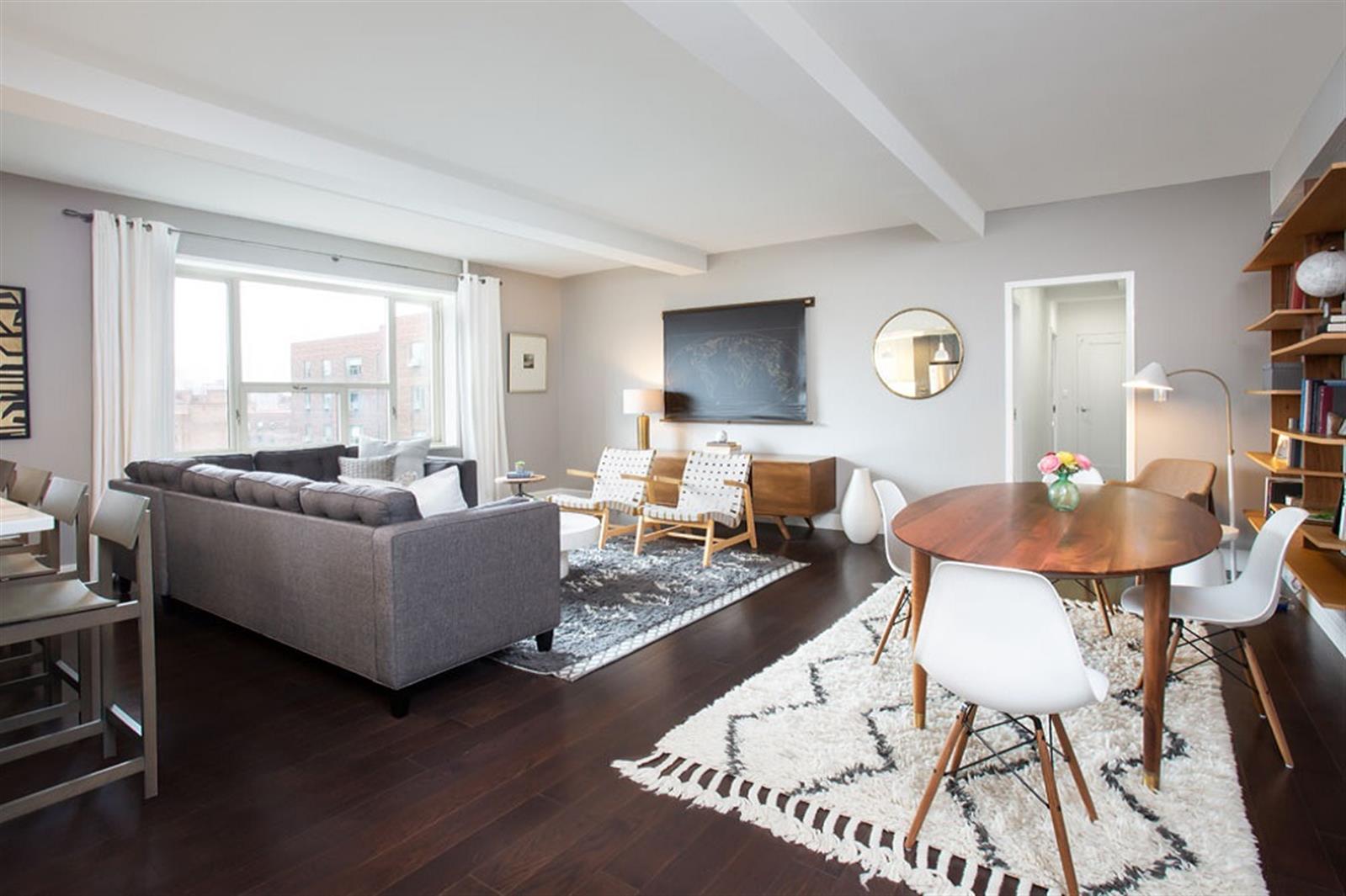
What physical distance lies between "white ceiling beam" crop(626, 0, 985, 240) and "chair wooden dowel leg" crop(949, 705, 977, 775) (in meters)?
2.16

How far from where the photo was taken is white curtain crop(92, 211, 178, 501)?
4.50 m

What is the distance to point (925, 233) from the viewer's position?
557cm

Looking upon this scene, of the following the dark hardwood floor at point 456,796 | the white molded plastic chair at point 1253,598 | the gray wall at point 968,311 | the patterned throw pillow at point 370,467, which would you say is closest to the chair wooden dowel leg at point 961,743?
the dark hardwood floor at point 456,796

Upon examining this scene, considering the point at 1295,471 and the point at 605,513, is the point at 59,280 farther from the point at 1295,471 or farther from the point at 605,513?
the point at 1295,471

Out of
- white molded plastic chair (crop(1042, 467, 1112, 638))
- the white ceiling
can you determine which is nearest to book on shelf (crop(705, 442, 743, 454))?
the white ceiling

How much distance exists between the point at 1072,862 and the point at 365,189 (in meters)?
4.32

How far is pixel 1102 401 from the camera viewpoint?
856cm

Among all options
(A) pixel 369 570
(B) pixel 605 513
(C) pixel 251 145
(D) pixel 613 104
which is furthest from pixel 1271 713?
(C) pixel 251 145

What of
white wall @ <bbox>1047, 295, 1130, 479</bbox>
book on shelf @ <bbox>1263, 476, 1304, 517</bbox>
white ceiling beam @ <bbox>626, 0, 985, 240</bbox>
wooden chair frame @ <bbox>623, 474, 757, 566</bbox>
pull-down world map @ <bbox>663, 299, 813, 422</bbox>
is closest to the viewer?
white ceiling beam @ <bbox>626, 0, 985, 240</bbox>

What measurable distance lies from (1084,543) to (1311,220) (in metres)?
1.98

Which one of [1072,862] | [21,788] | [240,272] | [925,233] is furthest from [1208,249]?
[240,272]

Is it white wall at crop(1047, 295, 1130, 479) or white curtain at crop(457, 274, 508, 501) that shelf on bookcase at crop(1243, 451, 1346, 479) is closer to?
white wall at crop(1047, 295, 1130, 479)

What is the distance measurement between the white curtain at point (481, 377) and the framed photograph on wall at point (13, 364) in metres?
3.11

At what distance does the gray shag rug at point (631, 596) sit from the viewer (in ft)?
10.5
